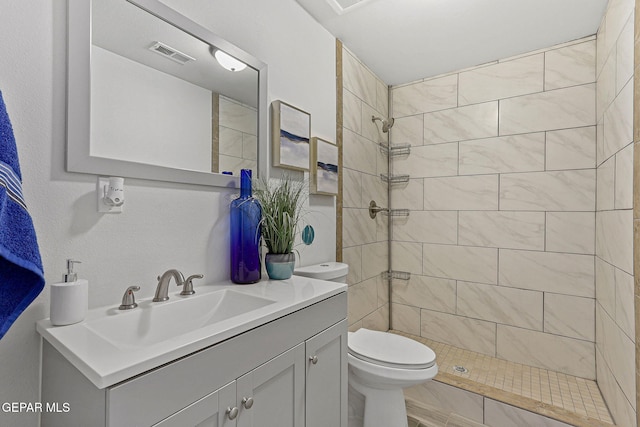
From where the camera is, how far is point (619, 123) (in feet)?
4.98

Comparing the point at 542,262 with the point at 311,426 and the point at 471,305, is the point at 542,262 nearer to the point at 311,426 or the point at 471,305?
the point at 471,305

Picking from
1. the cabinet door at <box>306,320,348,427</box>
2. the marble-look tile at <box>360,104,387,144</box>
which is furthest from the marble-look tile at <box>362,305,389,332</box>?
the marble-look tile at <box>360,104,387,144</box>

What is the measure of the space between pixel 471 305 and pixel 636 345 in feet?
3.69

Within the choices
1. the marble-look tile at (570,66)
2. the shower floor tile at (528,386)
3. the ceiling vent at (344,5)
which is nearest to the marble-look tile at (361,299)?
the shower floor tile at (528,386)

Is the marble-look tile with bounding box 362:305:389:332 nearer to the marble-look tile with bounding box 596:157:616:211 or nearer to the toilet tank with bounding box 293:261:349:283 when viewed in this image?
the toilet tank with bounding box 293:261:349:283

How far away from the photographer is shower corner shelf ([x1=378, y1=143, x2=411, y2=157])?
2.64 m

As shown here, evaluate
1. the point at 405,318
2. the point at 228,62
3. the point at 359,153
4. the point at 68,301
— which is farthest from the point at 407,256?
the point at 68,301

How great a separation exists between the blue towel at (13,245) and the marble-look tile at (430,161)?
245cm

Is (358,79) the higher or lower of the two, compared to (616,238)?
higher

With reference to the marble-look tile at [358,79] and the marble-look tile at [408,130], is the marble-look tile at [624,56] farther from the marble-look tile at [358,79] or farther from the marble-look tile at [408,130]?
the marble-look tile at [358,79]

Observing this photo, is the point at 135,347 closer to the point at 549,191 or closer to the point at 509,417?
the point at 509,417

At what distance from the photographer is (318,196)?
1847 millimetres

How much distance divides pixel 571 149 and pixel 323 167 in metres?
1.67

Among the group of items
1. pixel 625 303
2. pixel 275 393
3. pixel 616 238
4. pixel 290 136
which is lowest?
pixel 275 393
